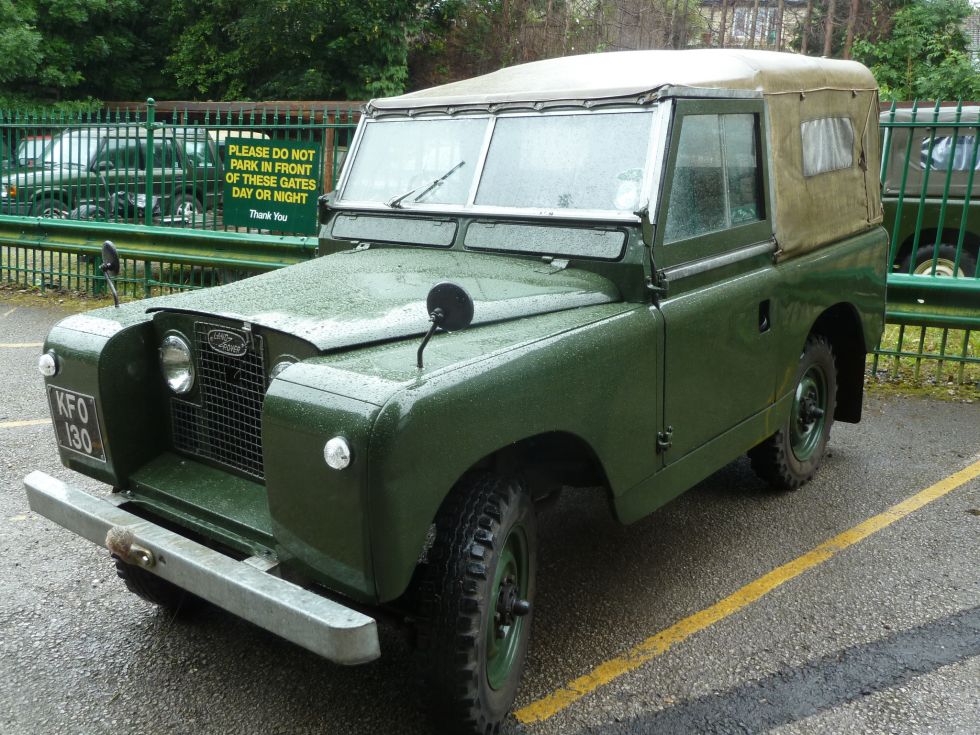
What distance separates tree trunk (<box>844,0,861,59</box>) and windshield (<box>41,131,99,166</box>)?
18227 millimetres

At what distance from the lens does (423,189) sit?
4211mm

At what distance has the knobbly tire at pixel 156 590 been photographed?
3654 millimetres

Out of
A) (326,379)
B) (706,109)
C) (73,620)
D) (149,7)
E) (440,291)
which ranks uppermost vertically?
(149,7)

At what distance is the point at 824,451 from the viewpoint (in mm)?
5430

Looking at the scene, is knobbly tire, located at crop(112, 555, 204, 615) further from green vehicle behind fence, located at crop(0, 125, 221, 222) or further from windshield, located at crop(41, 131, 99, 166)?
windshield, located at crop(41, 131, 99, 166)

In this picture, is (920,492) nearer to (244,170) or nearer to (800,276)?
(800,276)

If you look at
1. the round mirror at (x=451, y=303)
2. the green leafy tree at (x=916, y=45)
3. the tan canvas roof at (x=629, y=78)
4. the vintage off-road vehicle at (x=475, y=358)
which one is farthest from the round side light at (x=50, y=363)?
the green leafy tree at (x=916, y=45)

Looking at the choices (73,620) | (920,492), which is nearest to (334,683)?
(73,620)

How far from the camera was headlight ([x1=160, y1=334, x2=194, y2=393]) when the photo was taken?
323 centimetres

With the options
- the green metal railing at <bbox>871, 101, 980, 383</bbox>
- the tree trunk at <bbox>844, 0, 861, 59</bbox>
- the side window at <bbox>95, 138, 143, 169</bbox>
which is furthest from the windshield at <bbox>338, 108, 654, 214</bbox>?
the tree trunk at <bbox>844, 0, 861, 59</bbox>

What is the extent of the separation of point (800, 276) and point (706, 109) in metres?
1.04

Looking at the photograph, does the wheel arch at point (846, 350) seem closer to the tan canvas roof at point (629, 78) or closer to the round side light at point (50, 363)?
the tan canvas roof at point (629, 78)

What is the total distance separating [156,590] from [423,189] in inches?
77.9

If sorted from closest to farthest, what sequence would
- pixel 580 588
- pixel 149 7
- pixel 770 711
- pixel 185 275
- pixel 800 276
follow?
pixel 770 711
pixel 580 588
pixel 800 276
pixel 185 275
pixel 149 7
